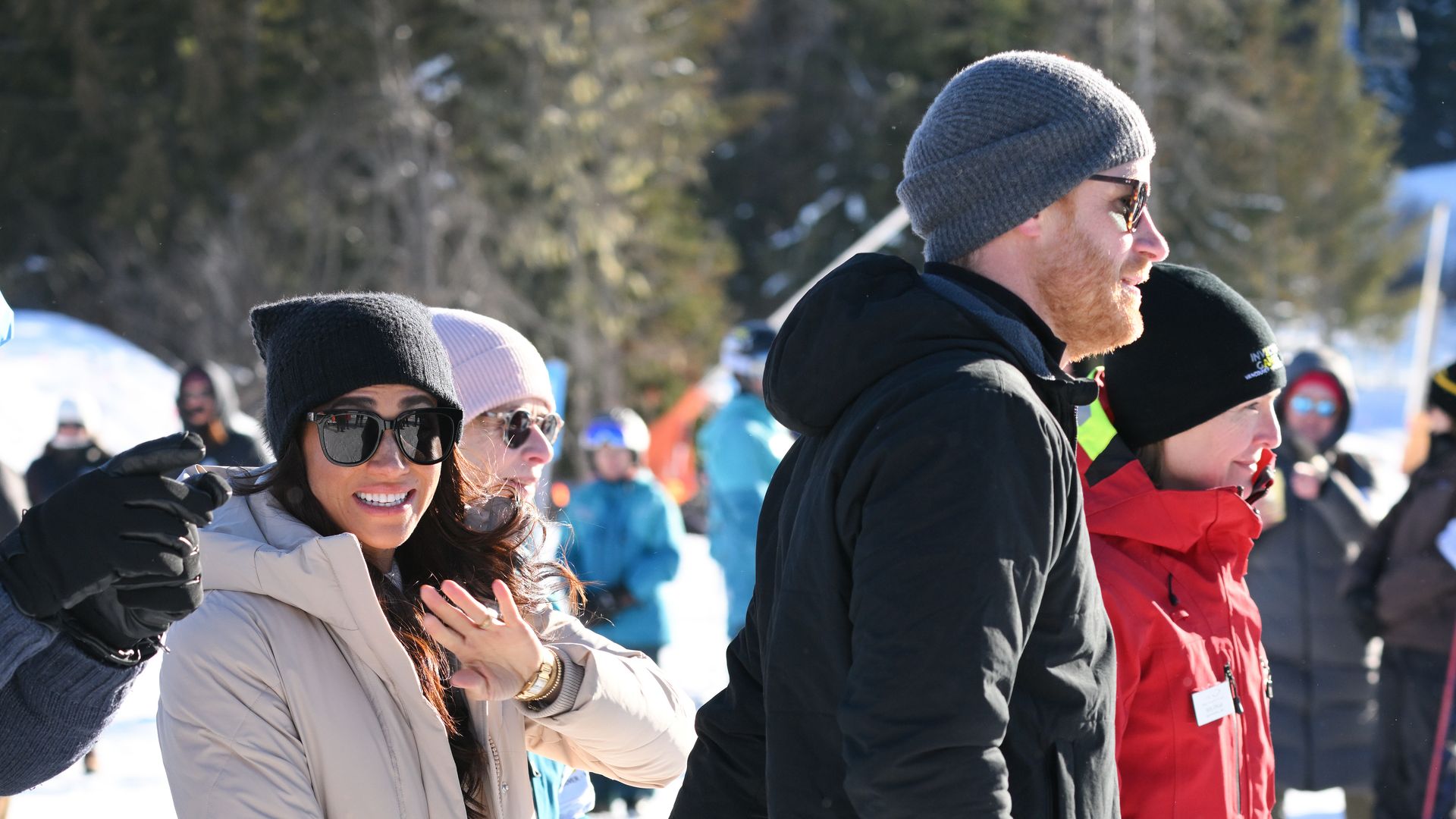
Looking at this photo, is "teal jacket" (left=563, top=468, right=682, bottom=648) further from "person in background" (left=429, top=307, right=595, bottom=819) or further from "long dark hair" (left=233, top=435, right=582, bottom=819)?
"long dark hair" (left=233, top=435, right=582, bottom=819)

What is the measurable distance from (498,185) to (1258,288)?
15.8 metres

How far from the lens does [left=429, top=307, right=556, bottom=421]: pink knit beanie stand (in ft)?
10.5

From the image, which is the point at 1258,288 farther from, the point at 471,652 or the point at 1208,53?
the point at 471,652

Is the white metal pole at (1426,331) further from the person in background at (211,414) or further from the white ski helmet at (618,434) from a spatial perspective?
the person in background at (211,414)

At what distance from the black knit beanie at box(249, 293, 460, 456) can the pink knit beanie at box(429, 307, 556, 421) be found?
0.83 metres

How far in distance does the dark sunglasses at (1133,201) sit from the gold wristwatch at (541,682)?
1101mm

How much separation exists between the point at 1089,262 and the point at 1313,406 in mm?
4441

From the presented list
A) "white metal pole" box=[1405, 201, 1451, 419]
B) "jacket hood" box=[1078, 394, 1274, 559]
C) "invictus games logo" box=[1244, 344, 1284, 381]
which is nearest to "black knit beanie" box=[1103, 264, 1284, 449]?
"invictus games logo" box=[1244, 344, 1284, 381]

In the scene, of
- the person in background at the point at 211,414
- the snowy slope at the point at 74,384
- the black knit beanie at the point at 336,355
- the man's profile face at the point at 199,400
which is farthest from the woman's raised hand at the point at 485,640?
the snowy slope at the point at 74,384

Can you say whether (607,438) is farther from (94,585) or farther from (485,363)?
(94,585)

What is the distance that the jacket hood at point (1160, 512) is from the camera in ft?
8.10

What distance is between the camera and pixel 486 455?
3.19 meters

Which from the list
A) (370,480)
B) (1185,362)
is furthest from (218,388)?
(1185,362)

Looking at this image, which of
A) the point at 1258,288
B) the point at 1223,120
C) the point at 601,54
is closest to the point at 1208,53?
the point at 1223,120
